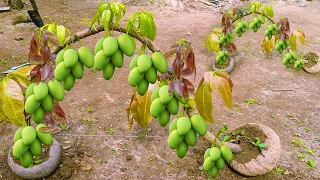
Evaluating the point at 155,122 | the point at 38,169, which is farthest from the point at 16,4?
the point at 38,169

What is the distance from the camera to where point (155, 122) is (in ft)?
12.1

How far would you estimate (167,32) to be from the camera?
21.8 feet

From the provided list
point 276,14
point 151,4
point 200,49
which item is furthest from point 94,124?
point 276,14

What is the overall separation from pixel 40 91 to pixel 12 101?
360 millimetres

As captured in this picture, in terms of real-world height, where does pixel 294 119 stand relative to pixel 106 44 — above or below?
below

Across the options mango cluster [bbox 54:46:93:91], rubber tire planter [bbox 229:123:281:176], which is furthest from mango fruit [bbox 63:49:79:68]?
rubber tire planter [bbox 229:123:281:176]

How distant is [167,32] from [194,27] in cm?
72

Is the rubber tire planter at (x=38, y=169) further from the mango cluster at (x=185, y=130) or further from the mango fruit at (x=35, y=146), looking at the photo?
the mango cluster at (x=185, y=130)

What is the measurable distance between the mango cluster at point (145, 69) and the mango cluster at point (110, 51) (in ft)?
0.19

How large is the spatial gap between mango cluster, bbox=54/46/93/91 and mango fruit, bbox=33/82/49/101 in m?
0.06

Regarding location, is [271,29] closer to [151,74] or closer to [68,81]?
[151,74]

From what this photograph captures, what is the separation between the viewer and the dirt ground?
9.93 ft

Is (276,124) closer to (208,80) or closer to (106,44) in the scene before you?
(208,80)

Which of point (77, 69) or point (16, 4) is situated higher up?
point (77, 69)
